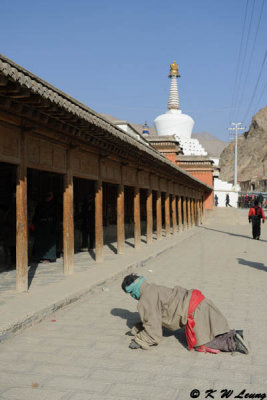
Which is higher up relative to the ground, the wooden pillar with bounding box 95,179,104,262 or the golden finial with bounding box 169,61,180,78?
the golden finial with bounding box 169,61,180,78

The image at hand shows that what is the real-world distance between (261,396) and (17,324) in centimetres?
305

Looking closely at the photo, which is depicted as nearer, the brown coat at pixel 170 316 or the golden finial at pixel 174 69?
the brown coat at pixel 170 316

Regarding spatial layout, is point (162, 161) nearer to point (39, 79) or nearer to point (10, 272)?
point (10, 272)

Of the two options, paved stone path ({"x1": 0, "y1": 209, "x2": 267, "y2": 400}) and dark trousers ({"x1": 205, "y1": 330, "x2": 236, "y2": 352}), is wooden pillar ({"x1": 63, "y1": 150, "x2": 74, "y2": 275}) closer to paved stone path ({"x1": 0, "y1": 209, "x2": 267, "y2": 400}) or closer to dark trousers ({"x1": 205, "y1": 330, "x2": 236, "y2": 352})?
paved stone path ({"x1": 0, "y1": 209, "x2": 267, "y2": 400})

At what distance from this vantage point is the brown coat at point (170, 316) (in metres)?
4.71

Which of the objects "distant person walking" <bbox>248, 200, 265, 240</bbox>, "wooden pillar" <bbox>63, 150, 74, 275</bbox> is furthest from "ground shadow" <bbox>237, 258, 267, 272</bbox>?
"distant person walking" <bbox>248, 200, 265, 240</bbox>

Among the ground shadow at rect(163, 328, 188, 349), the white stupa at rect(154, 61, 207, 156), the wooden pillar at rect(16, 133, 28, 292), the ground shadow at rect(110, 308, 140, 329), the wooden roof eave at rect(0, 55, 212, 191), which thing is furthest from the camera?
the white stupa at rect(154, 61, 207, 156)

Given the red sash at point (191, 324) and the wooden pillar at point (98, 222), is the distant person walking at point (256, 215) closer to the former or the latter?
the wooden pillar at point (98, 222)

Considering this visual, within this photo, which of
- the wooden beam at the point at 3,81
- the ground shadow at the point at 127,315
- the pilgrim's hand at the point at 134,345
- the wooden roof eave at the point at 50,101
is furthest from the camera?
the ground shadow at the point at 127,315

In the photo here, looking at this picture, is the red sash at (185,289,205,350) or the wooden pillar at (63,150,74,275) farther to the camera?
the wooden pillar at (63,150,74,275)

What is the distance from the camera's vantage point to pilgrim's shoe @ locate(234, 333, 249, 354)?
4.68 m

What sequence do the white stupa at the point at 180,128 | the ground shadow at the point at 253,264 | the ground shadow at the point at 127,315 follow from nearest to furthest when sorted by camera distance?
the ground shadow at the point at 127,315 → the ground shadow at the point at 253,264 → the white stupa at the point at 180,128

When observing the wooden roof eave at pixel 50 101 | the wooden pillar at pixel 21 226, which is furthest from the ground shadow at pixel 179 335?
the wooden roof eave at pixel 50 101

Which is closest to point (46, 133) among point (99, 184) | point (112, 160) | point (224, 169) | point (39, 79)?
point (39, 79)
